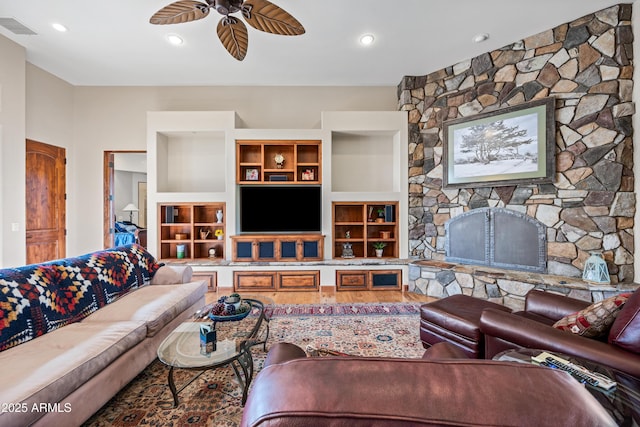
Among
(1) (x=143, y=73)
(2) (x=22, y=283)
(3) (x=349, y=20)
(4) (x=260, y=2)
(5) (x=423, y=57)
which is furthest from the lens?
(1) (x=143, y=73)

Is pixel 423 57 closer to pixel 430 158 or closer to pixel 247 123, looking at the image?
pixel 430 158

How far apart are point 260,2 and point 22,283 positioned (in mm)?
2702

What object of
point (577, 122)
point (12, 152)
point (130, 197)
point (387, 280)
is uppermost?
point (577, 122)

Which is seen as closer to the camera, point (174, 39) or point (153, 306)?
point (153, 306)

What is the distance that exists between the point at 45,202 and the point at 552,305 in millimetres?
6497

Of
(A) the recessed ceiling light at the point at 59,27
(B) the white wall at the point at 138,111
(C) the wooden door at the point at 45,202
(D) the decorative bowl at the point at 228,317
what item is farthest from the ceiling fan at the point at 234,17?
(C) the wooden door at the point at 45,202

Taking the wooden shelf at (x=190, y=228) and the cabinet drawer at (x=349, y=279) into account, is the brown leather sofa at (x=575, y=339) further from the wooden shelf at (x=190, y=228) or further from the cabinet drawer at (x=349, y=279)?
the wooden shelf at (x=190, y=228)

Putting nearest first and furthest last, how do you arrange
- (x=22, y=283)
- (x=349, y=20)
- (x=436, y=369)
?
(x=436, y=369) → (x=22, y=283) → (x=349, y=20)

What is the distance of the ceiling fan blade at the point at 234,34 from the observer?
229cm

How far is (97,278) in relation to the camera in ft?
7.63

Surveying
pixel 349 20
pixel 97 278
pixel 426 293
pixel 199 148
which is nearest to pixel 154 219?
pixel 199 148

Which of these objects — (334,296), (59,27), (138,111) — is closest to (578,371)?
(334,296)

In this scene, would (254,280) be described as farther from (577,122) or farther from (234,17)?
(577,122)

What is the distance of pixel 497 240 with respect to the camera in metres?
3.59
